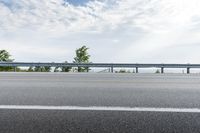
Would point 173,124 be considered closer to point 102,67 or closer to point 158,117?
point 158,117

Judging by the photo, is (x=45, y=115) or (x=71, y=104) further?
(x=71, y=104)

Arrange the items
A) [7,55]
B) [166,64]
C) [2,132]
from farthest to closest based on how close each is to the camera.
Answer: [7,55], [166,64], [2,132]

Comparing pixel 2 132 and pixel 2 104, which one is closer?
pixel 2 132

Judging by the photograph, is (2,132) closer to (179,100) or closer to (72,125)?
(72,125)

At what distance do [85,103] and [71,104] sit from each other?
0.90 ft

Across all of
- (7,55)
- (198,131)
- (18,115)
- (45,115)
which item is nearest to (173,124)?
(198,131)

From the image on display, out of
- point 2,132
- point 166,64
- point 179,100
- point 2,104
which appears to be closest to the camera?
point 2,132

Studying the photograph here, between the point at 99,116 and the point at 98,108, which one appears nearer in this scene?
the point at 99,116

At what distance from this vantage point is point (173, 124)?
5484 mm

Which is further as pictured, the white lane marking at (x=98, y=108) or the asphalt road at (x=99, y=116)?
the white lane marking at (x=98, y=108)

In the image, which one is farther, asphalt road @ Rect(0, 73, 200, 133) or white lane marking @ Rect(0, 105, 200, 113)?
white lane marking @ Rect(0, 105, 200, 113)

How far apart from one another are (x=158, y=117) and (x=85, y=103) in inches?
68.5

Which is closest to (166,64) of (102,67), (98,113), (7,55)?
(102,67)

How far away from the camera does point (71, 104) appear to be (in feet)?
23.4
